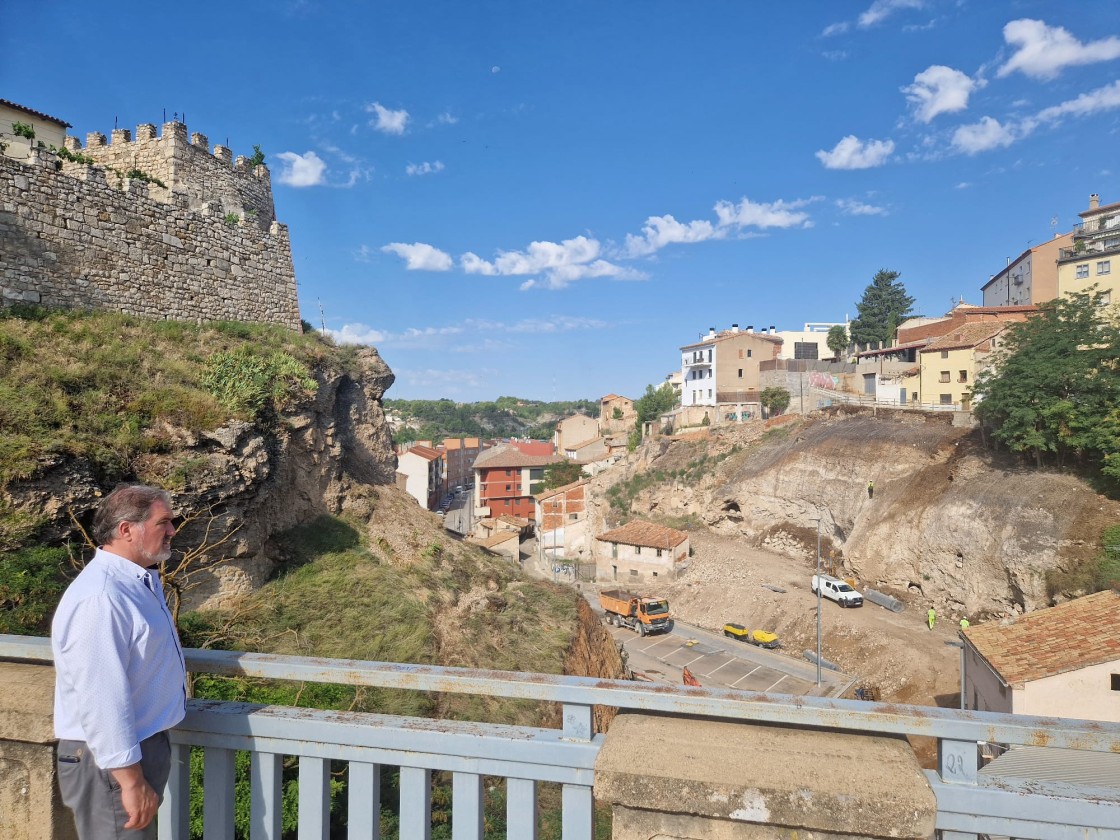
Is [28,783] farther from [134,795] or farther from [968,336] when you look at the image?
[968,336]

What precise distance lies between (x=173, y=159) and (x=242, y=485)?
323 inches

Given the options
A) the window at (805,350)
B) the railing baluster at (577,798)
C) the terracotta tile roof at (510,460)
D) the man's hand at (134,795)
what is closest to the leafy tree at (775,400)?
the terracotta tile roof at (510,460)

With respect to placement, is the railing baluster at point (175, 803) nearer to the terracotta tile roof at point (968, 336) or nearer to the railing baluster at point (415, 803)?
the railing baluster at point (415, 803)

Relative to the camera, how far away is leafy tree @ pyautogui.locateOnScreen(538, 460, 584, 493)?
53.5m

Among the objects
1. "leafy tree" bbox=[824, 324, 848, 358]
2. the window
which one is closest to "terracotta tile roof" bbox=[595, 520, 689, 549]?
the window

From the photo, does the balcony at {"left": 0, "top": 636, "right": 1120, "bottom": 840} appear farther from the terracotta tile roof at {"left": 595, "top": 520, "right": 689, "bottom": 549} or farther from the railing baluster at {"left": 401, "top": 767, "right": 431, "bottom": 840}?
the terracotta tile roof at {"left": 595, "top": 520, "right": 689, "bottom": 549}

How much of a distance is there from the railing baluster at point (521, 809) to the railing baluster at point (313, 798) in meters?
0.75

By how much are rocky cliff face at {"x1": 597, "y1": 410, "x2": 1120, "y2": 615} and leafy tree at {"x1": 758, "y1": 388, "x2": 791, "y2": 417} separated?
5.26 m

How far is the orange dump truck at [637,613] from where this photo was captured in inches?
1106

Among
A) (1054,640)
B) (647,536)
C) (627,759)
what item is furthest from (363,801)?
(647,536)

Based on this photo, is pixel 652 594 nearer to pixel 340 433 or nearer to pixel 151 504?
pixel 340 433

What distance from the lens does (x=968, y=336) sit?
3666 centimetres

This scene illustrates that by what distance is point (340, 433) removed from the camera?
15.1 meters

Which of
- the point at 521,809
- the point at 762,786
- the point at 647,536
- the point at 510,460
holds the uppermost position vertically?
the point at 762,786
